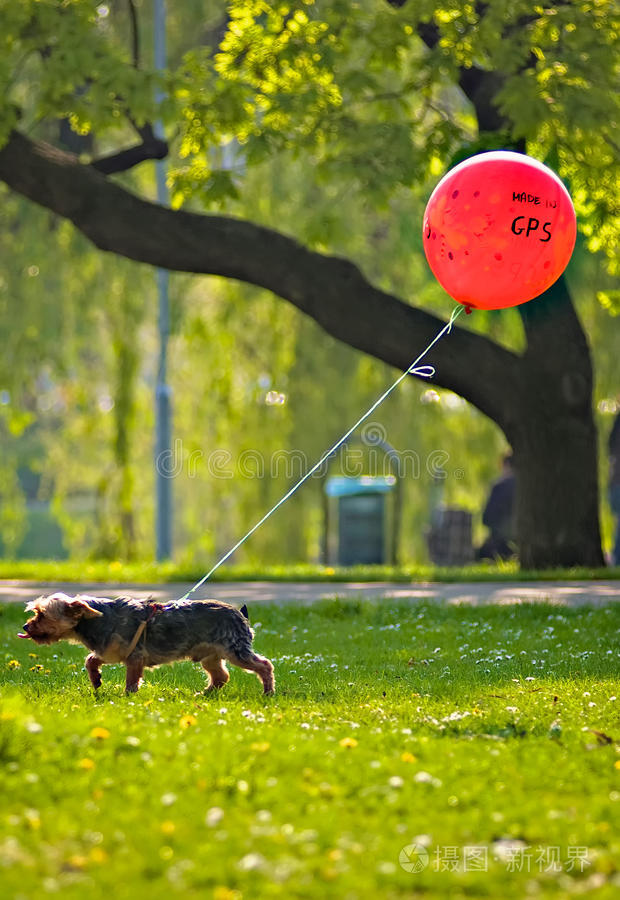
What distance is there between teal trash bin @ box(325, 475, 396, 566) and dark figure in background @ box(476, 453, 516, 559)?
3568mm

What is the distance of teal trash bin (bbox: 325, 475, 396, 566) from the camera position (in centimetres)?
2281

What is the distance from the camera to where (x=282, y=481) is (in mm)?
25531

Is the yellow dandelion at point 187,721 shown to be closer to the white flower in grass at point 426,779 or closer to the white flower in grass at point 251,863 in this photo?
the white flower in grass at point 426,779

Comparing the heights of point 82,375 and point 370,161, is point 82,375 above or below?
below

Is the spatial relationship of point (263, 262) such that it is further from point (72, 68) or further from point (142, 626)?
point (142, 626)

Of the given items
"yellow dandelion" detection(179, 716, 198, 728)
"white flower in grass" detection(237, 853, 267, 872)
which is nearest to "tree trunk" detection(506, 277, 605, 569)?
"yellow dandelion" detection(179, 716, 198, 728)

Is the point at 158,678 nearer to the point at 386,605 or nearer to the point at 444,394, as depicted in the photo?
the point at 386,605

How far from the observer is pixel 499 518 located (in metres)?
26.2

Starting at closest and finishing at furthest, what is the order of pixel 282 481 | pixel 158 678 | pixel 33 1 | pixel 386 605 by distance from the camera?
pixel 158 678 < pixel 386 605 < pixel 33 1 < pixel 282 481

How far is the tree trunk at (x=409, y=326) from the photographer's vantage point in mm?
16406

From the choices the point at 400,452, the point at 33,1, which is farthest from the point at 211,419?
the point at 33,1

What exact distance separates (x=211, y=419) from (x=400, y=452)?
401 cm

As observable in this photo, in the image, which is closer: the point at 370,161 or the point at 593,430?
the point at 370,161

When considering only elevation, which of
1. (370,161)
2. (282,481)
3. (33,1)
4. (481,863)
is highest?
(33,1)
